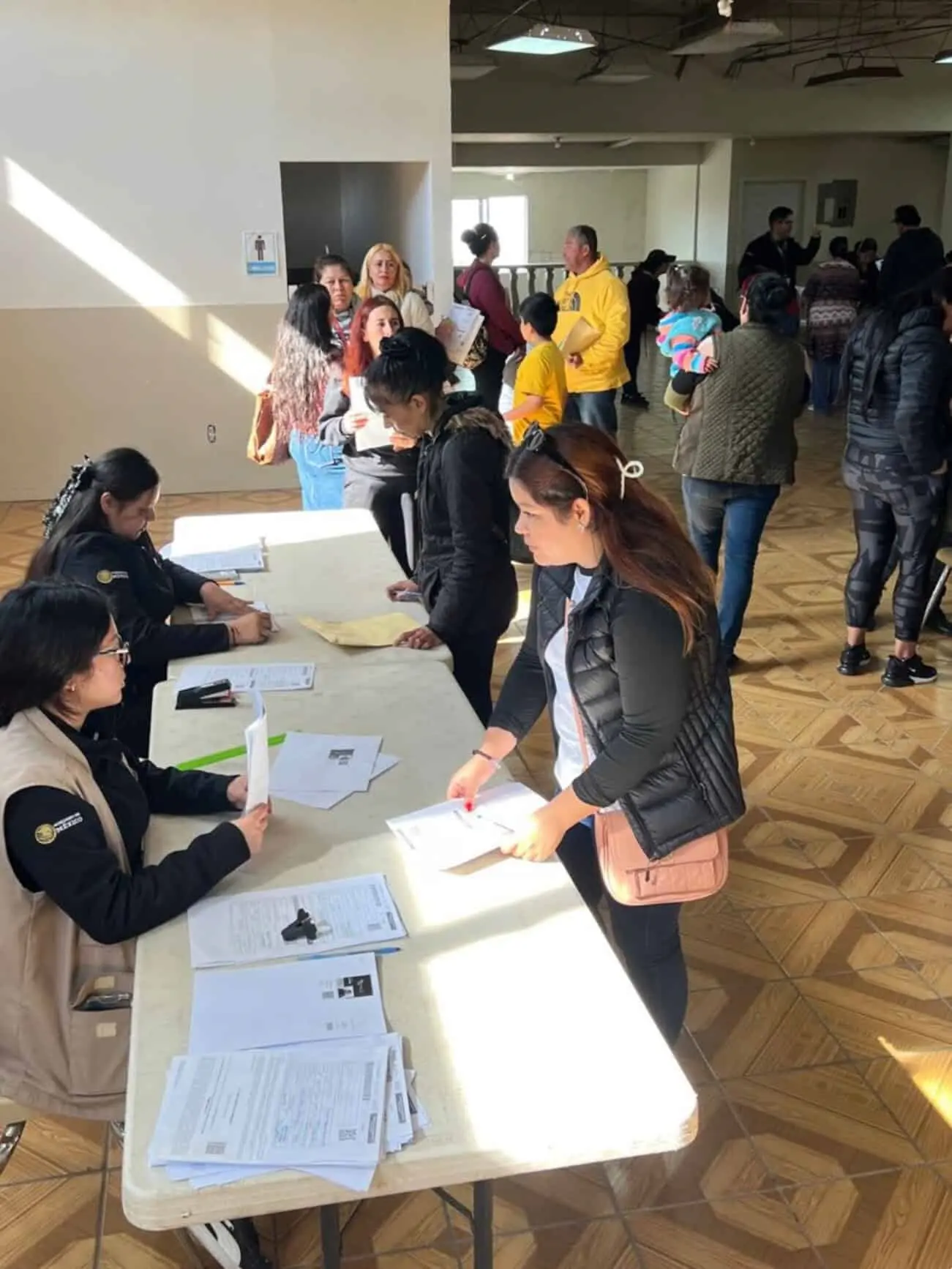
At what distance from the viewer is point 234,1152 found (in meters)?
1.23

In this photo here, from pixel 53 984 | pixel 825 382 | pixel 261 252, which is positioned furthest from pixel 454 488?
pixel 825 382

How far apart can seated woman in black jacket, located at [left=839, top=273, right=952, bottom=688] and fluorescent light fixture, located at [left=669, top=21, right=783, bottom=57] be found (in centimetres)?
696

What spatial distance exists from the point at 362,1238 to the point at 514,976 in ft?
2.80

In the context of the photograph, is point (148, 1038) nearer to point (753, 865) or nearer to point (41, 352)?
point (753, 865)

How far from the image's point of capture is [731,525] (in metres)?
4.32

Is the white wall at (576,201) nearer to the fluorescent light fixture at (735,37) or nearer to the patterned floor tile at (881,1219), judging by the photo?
the fluorescent light fixture at (735,37)

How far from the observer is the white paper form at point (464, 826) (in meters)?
1.83

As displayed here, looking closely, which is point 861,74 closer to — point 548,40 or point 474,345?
point 548,40

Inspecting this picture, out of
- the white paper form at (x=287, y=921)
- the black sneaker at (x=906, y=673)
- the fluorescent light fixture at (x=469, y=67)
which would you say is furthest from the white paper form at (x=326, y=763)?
the fluorescent light fixture at (x=469, y=67)

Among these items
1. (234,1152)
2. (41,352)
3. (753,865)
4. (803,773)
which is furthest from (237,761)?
(41,352)

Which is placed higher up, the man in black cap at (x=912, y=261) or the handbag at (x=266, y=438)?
the man in black cap at (x=912, y=261)

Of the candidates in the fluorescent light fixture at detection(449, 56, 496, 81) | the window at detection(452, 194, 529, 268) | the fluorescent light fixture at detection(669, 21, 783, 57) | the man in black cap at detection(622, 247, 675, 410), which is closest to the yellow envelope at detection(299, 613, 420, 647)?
the fluorescent light fixture at detection(669, 21, 783, 57)

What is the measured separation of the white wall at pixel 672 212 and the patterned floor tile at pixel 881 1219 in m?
15.9

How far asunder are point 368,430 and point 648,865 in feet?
7.79
